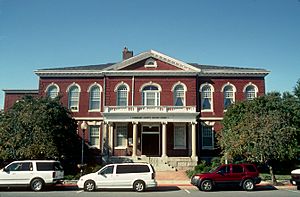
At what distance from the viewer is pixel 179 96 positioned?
33.8 m

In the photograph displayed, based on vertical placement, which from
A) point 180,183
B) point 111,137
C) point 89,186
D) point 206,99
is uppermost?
point 206,99

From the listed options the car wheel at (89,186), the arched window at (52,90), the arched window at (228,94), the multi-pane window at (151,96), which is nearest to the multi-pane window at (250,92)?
the arched window at (228,94)

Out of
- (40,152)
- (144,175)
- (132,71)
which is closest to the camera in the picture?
(144,175)

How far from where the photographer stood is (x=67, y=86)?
3472cm

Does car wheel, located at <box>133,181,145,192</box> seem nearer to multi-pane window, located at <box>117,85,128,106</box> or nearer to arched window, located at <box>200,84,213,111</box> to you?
multi-pane window, located at <box>117,85,128,106</box>

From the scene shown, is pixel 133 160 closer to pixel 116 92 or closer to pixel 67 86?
pixel 116 92

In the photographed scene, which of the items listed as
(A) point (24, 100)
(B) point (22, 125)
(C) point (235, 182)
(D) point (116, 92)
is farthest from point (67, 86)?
(C) point (235, 182)

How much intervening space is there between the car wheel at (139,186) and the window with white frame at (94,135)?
16058 mm

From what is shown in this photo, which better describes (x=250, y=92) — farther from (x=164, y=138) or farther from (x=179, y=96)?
(x=164, y=138)

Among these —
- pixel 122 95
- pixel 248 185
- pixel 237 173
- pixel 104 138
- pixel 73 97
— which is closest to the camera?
pixel 248 185

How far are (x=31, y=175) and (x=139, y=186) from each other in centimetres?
641

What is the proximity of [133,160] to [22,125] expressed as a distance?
1088 cm

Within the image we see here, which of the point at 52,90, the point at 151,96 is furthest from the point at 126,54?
the point at 52,90

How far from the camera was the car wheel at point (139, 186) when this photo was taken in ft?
59.2
